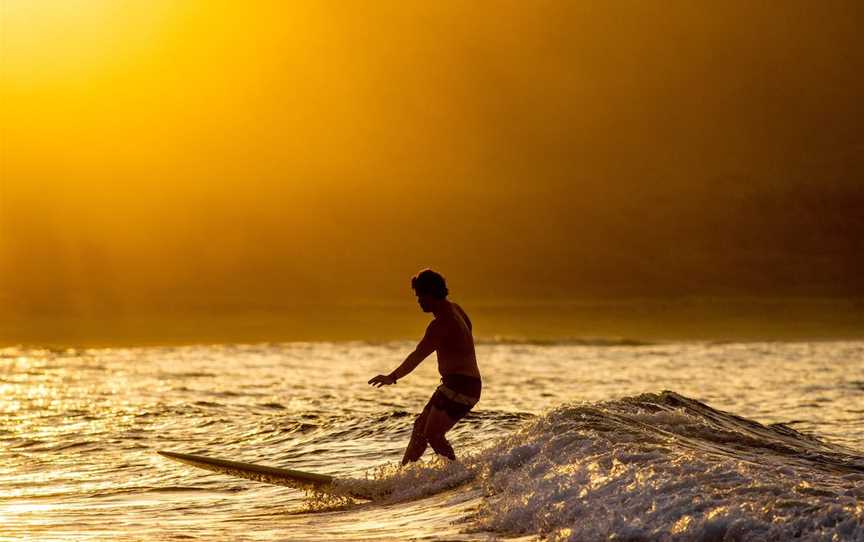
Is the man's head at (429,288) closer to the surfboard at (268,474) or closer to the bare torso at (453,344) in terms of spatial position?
the bare torso at (453,344)

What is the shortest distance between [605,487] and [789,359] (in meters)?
46.5

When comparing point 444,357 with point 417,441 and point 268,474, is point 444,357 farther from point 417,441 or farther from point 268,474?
point 268,474

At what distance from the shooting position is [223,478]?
14.7 meters

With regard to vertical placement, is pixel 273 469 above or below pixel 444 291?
below

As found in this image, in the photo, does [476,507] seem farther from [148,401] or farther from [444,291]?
[148,401]

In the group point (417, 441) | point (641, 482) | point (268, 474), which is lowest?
point (268, 474)

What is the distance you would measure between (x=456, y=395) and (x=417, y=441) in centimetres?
81

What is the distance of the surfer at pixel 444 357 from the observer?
1141 centimetres

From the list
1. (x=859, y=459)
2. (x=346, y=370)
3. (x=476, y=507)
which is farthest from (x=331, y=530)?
(x=346, y=370)

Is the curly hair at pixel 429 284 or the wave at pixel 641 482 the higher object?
the curly hair at pixel 429 284

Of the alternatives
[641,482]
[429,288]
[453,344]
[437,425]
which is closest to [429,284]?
[429,288]

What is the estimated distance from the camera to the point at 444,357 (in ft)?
38.0

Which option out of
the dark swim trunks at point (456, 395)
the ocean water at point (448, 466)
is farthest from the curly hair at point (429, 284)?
the ocean water at point (448, 466)

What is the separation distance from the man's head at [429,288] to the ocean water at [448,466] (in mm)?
1954
